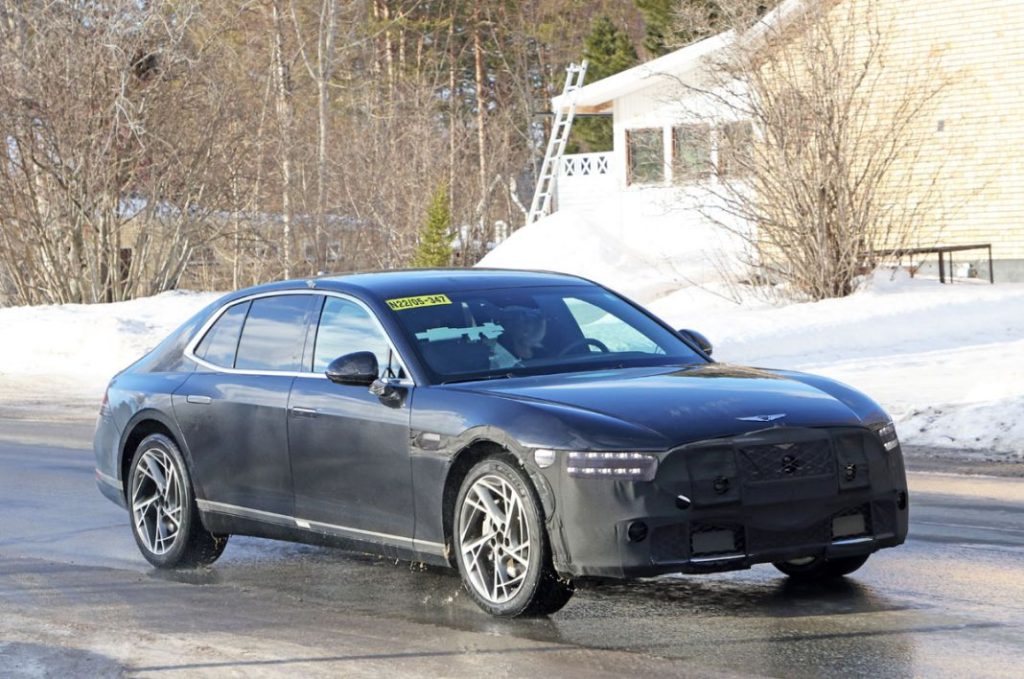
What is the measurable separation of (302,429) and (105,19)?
25.1 m

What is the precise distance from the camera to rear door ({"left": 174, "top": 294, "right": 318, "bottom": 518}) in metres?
8.75

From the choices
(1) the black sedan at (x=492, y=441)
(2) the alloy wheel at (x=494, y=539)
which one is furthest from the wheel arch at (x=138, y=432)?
(2) the alloy wheel at (x=494, y=539)

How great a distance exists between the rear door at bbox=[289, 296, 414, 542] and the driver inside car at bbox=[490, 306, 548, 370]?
0.47 metres

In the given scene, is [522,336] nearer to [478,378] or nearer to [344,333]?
[478,378]

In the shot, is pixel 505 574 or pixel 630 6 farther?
pixel 630 6

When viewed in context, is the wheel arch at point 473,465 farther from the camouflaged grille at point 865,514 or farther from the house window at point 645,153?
the house window at point 645,153

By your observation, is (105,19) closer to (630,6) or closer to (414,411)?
(414,411)

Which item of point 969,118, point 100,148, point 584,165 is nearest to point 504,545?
point 100,148

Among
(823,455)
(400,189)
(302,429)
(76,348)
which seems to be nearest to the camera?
(823,455)

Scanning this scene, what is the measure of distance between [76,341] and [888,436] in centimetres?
1979

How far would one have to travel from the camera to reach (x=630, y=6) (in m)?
71.2

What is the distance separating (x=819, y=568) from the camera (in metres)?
8.15

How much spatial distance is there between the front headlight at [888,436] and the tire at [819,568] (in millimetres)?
623

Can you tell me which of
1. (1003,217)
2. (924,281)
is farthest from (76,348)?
(1003,217)
